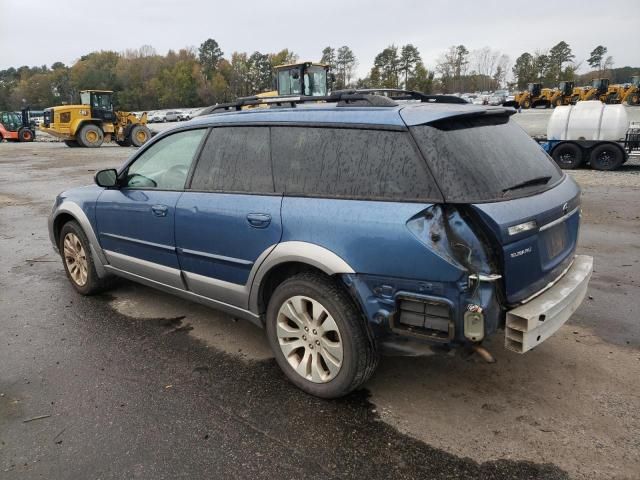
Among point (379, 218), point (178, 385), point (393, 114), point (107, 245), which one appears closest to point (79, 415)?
point (178, 385)

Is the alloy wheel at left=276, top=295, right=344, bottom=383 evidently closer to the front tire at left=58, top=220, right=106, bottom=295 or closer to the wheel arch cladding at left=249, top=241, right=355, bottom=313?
the wheel arch cladding at left=249, top=241, right=355, bottom=313

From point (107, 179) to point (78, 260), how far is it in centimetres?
110

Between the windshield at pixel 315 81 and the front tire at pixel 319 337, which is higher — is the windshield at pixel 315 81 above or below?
above

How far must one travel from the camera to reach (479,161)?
2688mm

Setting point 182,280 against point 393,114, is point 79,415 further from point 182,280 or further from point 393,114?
point 393,114

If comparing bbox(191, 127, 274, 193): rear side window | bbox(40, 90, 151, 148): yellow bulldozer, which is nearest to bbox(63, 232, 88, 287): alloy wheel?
bbox(191, 127, 274, 193): rear side window

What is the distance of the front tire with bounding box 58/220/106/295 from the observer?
15.4 ft

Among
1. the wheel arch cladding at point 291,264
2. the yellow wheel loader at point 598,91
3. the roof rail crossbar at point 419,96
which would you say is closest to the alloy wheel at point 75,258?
the wheel arch cladding at point 291,264

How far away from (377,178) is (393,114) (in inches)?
15.3

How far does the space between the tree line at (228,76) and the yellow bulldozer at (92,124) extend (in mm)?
61507

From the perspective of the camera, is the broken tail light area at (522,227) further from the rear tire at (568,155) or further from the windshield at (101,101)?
the windshield at (101,101)

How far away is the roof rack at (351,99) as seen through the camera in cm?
302

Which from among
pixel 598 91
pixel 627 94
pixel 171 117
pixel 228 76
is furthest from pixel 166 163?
pixel 228 76

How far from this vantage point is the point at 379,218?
2621mm
